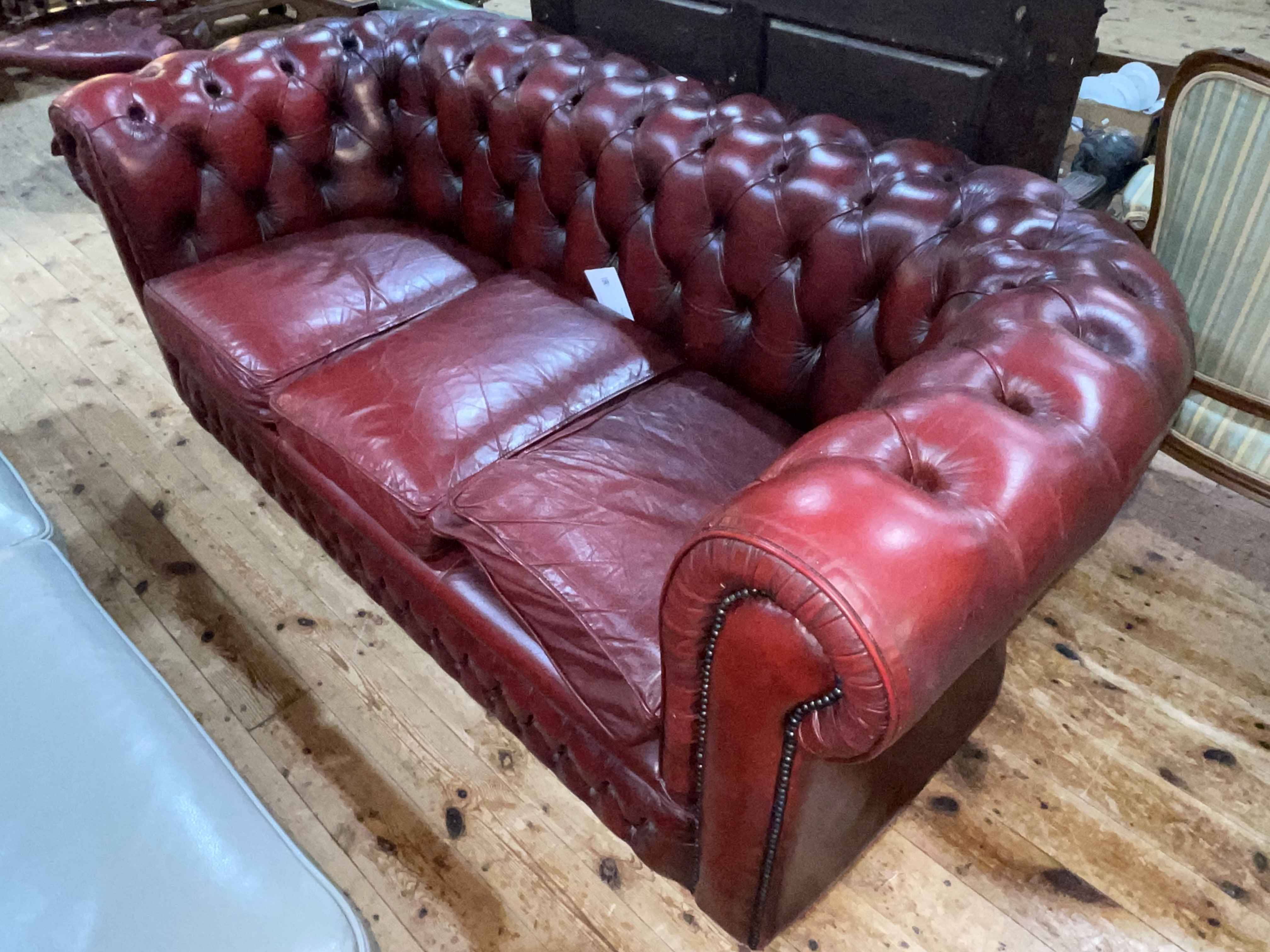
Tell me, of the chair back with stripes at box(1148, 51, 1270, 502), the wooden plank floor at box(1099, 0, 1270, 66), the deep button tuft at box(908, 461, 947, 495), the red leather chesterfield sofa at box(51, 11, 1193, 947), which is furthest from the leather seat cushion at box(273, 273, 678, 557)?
the wooden plank floor at box(1099, 0, 1270, 66)

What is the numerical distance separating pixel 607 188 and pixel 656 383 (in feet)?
1.20

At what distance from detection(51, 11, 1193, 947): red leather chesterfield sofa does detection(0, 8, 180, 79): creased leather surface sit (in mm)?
1649

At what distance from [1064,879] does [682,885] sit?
56 cm

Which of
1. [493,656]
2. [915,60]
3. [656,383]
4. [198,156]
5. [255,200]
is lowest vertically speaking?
[493,656]

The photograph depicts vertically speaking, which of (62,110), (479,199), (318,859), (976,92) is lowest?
(318,859)

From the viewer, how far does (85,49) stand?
10.3ft

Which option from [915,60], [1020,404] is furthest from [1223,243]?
[1020,404]

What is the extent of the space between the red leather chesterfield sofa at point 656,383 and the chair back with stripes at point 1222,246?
0.84 feet

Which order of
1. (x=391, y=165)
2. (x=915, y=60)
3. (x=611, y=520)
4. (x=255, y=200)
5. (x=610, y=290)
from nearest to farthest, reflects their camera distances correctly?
(x=611, y=520), (x=915, y=60), (x=610, y=290), (x=255, y=200), (x=391, y=165)

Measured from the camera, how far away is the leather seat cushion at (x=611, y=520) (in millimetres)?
1090

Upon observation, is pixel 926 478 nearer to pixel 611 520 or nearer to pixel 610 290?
pixel 611 520

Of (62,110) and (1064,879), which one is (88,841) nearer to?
(1064,879)

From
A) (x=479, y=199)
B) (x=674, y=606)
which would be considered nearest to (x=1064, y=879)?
(x=674, y=606)

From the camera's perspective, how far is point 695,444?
4.46 feet
